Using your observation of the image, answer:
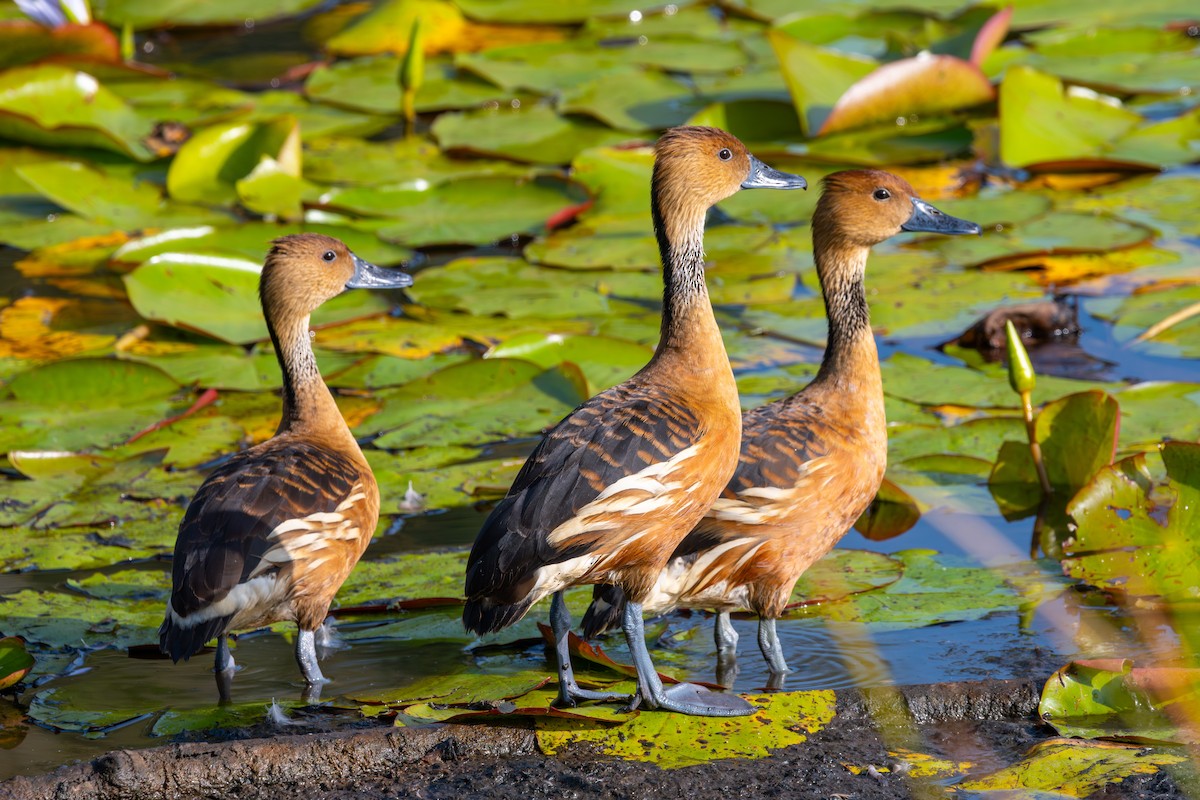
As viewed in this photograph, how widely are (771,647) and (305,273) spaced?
252 centimetres

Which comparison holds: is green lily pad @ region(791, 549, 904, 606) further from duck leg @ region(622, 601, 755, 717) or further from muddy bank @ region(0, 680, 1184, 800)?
muddy bank @ region(0, 680, 1184, 800)

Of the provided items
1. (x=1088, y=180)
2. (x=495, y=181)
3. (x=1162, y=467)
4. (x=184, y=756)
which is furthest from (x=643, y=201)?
(x=184, y=756)

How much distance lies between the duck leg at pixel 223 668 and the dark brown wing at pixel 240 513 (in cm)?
38

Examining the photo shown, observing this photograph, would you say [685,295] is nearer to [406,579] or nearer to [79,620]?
[406,579]

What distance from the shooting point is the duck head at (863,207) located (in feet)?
18.7

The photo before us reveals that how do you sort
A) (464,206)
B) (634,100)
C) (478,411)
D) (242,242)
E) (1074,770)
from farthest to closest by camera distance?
(634,100), (464,206), (242,242), (478,411), (1074,770)

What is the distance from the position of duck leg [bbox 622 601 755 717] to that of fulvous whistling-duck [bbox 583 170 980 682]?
16 centimetres

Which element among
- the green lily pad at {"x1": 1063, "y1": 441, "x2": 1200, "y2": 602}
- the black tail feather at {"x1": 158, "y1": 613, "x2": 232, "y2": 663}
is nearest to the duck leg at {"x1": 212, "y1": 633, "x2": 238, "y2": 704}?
the black tail feather at {"x1": 158, "y1": 613, "x2": 232, "y2": 663}

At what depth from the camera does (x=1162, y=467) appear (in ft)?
19.1

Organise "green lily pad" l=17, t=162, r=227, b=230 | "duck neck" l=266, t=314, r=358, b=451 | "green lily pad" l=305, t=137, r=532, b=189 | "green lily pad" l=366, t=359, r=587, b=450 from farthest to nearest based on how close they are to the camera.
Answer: "green lily pad" l=305, t=137, r=532, b=189
"green lily pad" l=17, t=162, r=227, b=230
"green lily pad" l=366, t=359, r=587, b=450
"duck neck" l=266, t=314, r=358, b=451

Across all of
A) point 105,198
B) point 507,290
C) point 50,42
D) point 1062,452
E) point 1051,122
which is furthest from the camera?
point 50,42

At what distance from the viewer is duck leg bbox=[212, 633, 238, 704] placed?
15.9 ft

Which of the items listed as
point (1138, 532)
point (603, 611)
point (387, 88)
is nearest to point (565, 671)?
point (603, 611)

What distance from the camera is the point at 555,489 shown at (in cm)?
435
